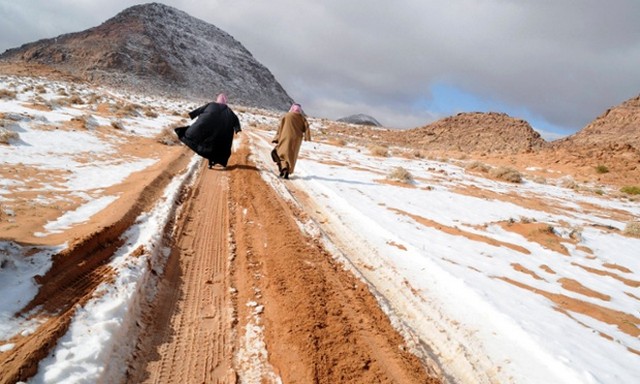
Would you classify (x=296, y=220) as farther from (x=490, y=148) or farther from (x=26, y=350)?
(x=490, y=148)

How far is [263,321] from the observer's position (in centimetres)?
319

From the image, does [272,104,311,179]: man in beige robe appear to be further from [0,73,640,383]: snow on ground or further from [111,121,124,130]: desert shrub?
[111,121,124,130]: desert shrub

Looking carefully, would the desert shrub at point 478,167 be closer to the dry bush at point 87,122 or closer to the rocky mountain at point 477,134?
the rocky mountain at point 477,134

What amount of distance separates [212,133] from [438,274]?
Answer: 678 cm

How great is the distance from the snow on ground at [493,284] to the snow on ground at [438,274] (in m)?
0.02

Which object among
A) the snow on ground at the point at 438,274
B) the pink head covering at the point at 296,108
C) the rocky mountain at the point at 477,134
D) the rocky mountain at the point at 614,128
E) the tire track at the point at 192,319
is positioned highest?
the rocky mountain at the point at 614,128

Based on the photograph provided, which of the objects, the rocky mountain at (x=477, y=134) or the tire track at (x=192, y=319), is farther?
the rocky mountain at (x=477, y=134)

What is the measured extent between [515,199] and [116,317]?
11734mm

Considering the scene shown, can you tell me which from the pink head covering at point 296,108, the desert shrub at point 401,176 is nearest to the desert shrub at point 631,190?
the desert shrub at point 401,176

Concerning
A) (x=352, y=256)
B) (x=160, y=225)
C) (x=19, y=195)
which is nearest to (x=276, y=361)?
(x=352, y=256)

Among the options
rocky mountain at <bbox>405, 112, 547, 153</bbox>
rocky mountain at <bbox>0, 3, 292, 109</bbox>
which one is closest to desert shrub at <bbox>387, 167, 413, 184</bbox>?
rocky mountain at <bbox>405, 112, 547, 153</bbox>

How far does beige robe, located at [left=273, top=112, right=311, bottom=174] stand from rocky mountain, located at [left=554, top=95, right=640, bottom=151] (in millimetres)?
34399

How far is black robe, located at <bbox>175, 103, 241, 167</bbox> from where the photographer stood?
9.26 m

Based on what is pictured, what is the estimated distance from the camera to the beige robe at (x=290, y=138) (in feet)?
31.3
